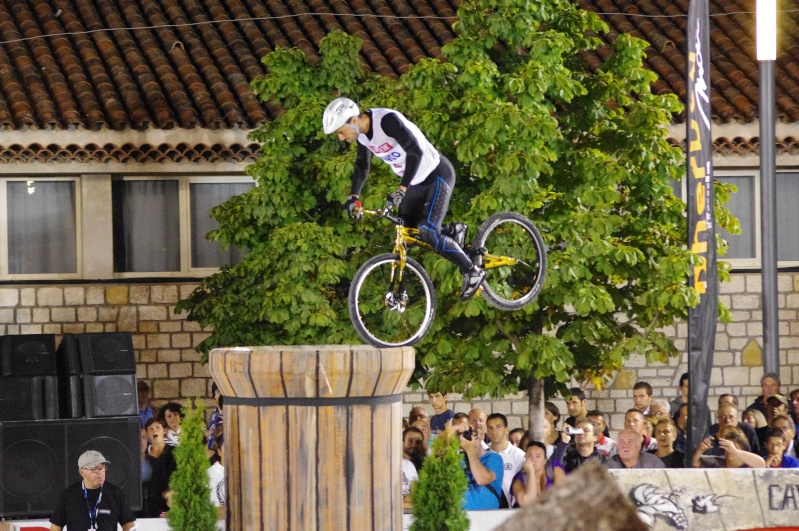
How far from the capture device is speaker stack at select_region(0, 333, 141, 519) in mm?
9617

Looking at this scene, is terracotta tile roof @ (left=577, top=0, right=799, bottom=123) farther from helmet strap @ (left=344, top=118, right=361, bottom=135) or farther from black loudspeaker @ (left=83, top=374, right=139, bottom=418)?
helmet strap @ (left=344, top=118, right=361, bottom=135)

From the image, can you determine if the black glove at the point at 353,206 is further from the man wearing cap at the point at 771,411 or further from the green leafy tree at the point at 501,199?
the man wearing cap at the point at 771,411

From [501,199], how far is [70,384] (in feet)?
12.6

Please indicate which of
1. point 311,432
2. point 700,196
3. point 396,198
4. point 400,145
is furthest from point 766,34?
point 311,432

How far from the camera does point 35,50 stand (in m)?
16.8

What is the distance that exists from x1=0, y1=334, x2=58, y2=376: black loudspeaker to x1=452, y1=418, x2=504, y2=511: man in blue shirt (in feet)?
10.4

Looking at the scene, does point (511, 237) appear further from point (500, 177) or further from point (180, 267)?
point (180, 267)

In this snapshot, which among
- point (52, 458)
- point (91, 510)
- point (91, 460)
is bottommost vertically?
point (91, 510)

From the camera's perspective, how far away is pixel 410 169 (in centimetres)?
826

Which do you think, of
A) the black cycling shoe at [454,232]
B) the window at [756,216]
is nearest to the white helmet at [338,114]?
the black cycling shoe at [454,232]

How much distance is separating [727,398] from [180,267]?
7957 mm

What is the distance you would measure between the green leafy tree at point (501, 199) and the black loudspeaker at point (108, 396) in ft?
7.69

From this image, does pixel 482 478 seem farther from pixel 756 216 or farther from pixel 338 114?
pixel 756 216

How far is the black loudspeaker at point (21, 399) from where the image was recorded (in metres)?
9.73
